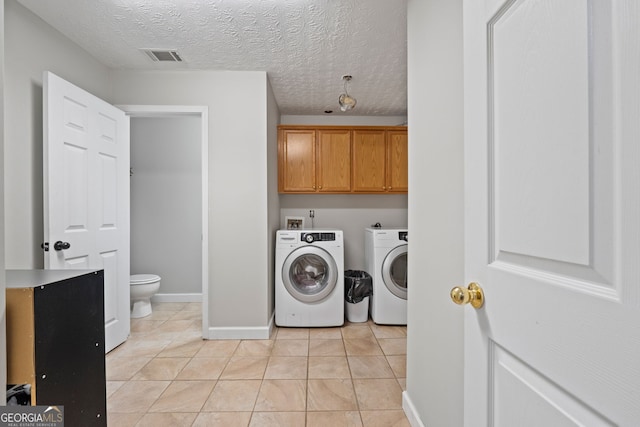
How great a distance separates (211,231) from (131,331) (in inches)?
51.5

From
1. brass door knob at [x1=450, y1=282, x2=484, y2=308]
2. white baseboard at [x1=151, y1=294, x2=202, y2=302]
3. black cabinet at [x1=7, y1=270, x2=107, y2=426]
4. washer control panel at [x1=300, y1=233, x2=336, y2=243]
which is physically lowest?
white baseboard at [x1=151, y1=294, x2=202, y2=302]

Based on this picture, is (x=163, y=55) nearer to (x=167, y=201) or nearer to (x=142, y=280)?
(x=167, y=201)

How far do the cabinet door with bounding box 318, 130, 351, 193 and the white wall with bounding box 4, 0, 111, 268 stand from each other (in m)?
2.37

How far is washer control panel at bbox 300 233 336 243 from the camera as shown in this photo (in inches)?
120

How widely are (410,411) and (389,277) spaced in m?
1.52

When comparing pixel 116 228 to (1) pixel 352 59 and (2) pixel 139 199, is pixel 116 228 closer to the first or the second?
(2) pixel 139 199

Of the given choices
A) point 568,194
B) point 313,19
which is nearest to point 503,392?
point 568,194

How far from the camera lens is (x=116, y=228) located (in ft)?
→ 8.44

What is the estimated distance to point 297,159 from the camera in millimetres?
3555

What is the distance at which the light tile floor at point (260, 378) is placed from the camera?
169 cm

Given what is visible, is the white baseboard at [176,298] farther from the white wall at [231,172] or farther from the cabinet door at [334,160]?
the cabinet door at [334,160]

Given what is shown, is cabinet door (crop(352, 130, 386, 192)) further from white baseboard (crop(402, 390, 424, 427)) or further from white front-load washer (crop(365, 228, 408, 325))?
white baseboard (crop(402, 390, 424, 427))

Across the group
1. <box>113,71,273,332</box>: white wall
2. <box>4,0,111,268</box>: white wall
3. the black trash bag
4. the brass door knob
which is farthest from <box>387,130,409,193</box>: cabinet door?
<box>4,0,111,268</box>: white wall

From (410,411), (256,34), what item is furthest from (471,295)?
(256,34)
